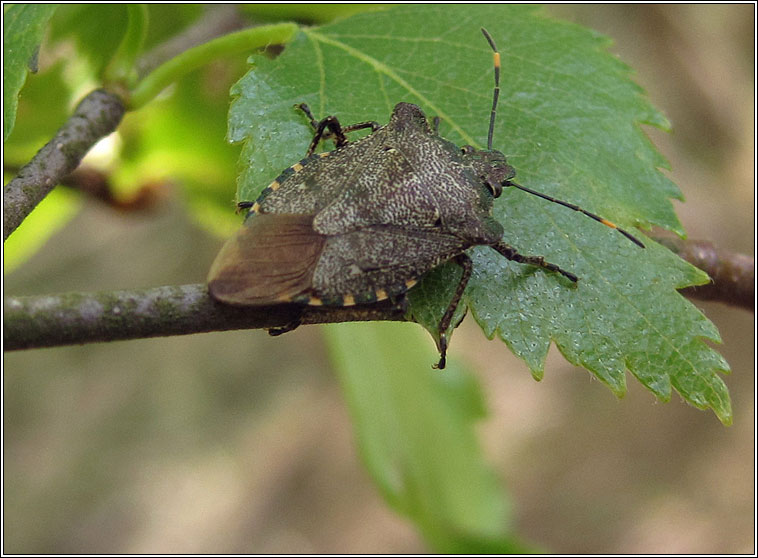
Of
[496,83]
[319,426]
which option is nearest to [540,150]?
[496,83]

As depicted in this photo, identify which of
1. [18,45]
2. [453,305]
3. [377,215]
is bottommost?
[453,305]

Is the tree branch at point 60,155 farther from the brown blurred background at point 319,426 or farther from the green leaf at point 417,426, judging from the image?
the brown blurred background at point 319,426

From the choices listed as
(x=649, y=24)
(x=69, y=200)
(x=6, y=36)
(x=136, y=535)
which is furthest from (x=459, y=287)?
(x=136, y=535)

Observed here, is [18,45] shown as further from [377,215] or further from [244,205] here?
[377,215]

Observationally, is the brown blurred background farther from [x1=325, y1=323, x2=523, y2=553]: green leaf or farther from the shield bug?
the shield bug

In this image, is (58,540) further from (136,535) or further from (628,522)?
(628,522)
